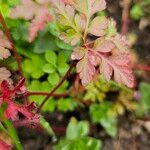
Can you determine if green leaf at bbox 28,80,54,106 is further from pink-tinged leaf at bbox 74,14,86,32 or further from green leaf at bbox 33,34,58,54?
pink-tinged leaf at bbox 74,14,86,32

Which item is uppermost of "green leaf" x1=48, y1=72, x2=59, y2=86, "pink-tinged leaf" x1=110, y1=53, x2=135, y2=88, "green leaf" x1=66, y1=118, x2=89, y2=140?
"pink-tinged leaf" x1=110, y1=53, x2=135, y2=88

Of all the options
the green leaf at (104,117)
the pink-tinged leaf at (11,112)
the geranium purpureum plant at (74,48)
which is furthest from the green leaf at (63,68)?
the pink-tinged leaf at (11,112)

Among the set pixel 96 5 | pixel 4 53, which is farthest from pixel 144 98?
pixel 4 53

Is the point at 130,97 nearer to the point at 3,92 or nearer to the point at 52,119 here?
the point at 52,119

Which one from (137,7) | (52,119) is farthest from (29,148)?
(137,7)

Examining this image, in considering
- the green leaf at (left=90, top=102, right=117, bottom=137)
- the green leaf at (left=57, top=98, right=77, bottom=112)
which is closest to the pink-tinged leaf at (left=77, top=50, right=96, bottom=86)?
the green leaf at (left=57, top=98, right=77, bottom=112)

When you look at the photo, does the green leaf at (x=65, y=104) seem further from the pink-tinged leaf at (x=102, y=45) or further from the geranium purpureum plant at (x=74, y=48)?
the pink-tinged leaf at (x=102, y=45)
